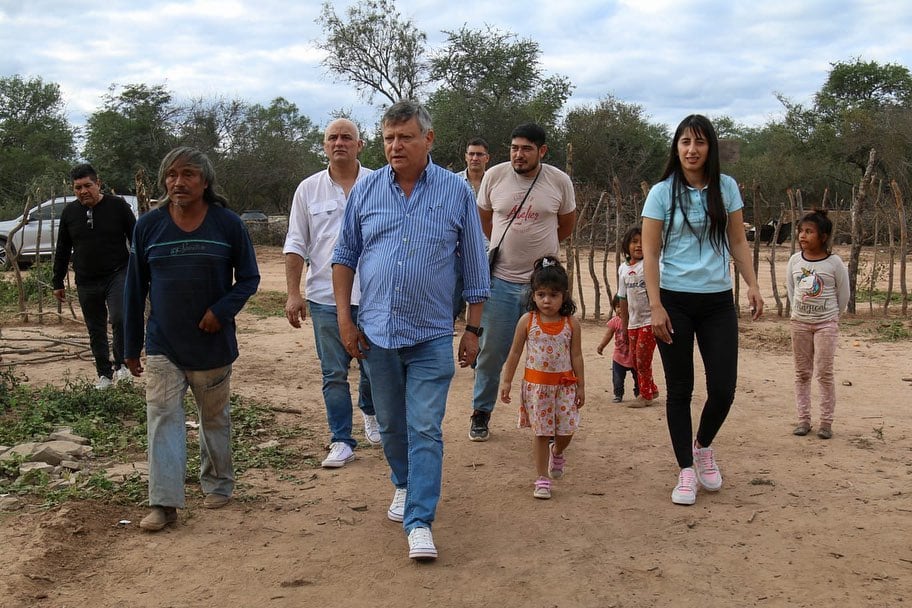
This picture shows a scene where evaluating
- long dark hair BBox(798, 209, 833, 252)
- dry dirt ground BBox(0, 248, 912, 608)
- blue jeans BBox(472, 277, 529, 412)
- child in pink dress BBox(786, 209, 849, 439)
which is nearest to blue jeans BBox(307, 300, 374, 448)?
dry dirt ground BBox(0, 248, 912, 608)

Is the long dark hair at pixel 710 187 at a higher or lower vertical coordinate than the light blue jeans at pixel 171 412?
higher

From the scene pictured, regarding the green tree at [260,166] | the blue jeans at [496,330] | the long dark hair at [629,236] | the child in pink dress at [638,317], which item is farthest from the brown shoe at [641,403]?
the green tree at [260,166]

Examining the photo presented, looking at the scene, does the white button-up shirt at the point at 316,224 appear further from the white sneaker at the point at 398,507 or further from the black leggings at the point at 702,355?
the black leggings at the point at 702,355

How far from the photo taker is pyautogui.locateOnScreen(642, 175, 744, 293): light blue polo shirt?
14.8 feet

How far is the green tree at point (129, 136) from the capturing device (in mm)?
33562

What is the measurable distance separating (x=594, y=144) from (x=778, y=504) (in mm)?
30359

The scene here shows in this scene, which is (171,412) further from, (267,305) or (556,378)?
(267,305)

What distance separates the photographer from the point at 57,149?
1601 inches

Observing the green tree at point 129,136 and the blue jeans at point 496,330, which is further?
the green tree at point 129,136

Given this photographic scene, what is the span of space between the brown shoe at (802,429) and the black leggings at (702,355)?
1551 mm

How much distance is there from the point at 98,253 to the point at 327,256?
9.97ft

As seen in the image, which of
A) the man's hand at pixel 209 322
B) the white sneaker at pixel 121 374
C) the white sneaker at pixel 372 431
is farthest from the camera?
the white sneaker at pixel 121 374

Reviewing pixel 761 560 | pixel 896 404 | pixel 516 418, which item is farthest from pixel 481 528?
pixel 896 404

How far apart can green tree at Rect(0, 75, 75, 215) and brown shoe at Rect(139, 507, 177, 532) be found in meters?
32.4
